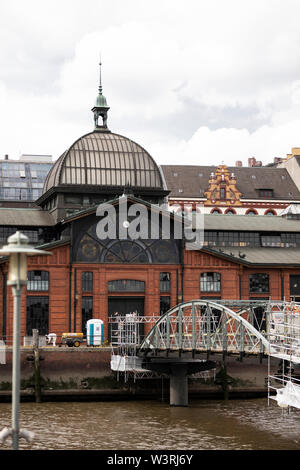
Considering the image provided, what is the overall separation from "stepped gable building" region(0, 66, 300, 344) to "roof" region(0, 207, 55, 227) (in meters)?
0.09

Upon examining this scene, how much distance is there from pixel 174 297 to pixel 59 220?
12139 millimetres

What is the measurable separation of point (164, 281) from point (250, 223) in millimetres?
14389

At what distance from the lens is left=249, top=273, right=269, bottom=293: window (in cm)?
6762

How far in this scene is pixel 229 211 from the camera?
105 meters

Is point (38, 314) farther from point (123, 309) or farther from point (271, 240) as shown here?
point (271, 240)

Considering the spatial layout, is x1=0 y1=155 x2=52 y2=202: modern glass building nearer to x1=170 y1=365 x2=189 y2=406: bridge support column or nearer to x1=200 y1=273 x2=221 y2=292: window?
x1=200 y1=273 x2=221 y2=292: window

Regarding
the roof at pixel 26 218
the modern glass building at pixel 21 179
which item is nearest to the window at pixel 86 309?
the roof at pixel 26 218

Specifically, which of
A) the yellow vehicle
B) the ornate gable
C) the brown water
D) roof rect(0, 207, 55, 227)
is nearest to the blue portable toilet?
the yellow vehicle

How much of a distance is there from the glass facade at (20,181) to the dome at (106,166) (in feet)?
177

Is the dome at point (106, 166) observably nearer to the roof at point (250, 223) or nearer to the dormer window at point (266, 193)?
the roof at point (250, 223)

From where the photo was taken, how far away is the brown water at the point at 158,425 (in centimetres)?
3666
